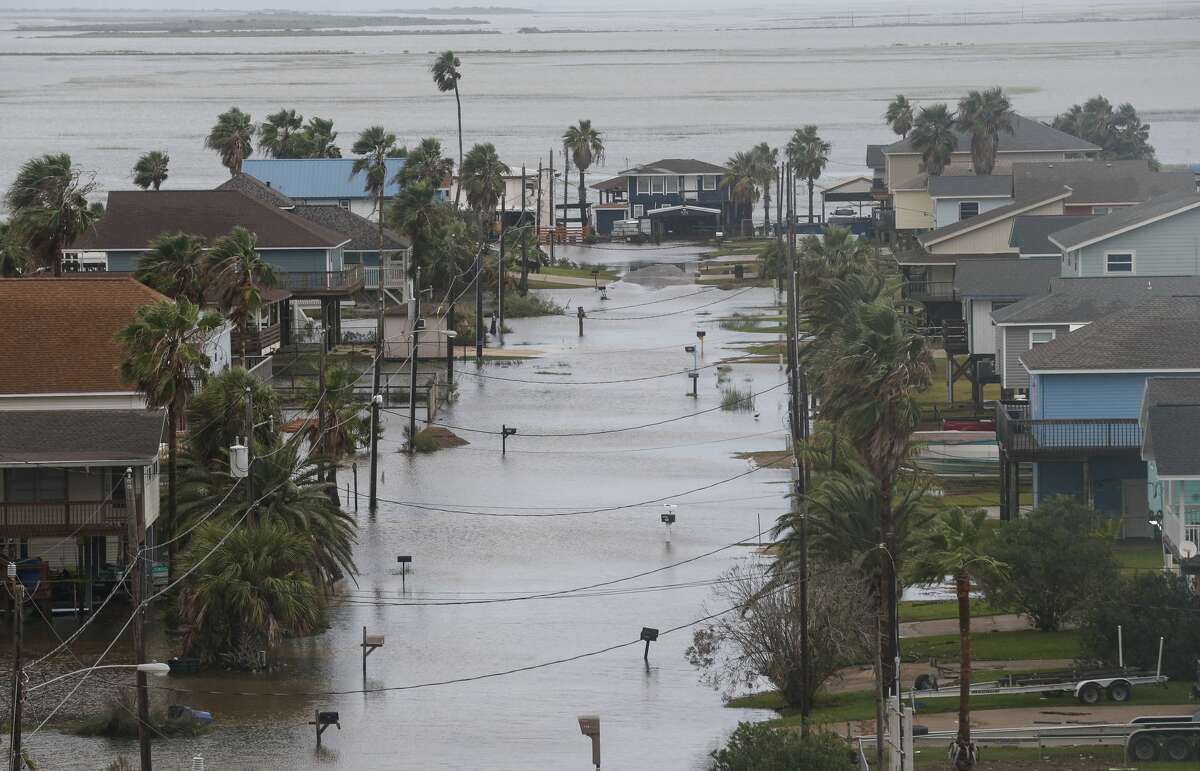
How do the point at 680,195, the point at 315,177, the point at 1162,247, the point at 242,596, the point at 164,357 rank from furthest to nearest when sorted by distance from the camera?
1. the point at 680,195
2. the point at 315,177
3. the point at 1162,247
4. the point at 164,357
5. the point at 242,596

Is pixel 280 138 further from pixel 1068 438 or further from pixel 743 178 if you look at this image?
pixel 1068 438

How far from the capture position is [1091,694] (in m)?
38.1

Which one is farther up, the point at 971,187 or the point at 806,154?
the point at 806,154

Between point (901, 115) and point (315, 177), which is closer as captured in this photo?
point (315, 177)

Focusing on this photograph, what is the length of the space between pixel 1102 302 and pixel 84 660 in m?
31.2

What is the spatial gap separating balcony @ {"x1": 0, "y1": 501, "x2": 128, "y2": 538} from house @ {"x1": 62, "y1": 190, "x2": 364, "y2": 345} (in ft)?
117

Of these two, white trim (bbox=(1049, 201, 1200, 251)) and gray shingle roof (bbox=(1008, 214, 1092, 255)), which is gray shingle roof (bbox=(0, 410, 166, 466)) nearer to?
white trim (bbox=(1049, 201, 1200, 251))


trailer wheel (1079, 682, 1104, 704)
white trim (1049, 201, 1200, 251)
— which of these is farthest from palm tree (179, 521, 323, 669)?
white trim (1049, 201, 1200, 251)

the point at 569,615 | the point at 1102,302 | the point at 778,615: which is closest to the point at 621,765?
the point at 778,615

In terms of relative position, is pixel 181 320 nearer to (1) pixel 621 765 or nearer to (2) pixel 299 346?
(1) pixel 621 765

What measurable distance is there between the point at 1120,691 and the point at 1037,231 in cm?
4665

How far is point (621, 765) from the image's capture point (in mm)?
36531

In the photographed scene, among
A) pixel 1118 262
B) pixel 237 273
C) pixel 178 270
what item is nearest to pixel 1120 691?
pixel 237 273

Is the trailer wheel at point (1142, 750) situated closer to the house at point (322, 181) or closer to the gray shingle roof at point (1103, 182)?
the gray shingle roof at point (1103, 182)
